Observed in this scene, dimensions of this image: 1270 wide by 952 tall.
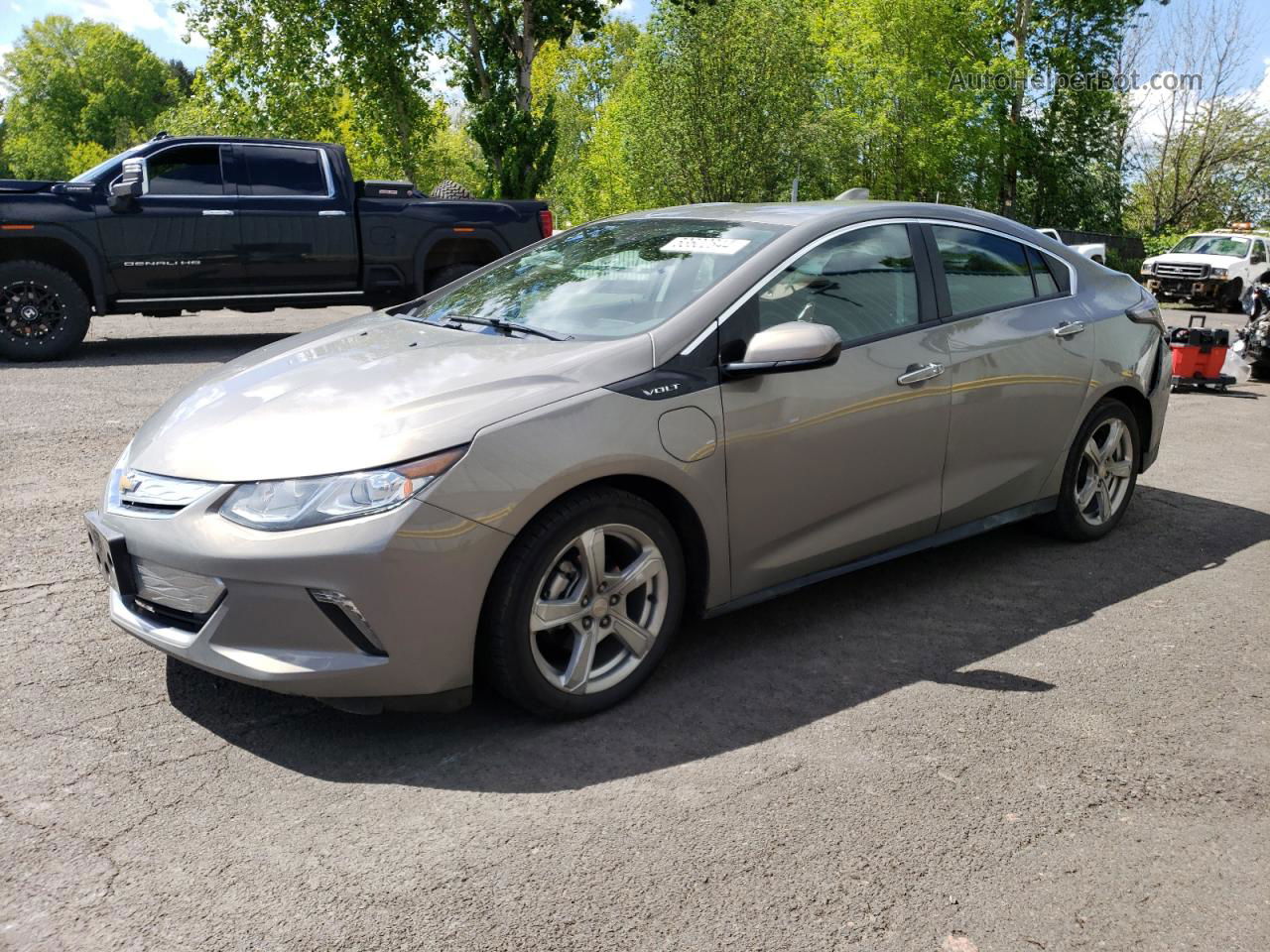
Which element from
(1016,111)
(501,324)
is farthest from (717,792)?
(1016,111)

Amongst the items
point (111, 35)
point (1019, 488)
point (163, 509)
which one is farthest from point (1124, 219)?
point (111, 35)

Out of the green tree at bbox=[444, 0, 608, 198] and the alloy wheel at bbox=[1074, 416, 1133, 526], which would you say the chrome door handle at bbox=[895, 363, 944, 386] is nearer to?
the alloy wheel at bbox=[1074, 416, 1133, 526]

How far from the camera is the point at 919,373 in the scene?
14.3 feet

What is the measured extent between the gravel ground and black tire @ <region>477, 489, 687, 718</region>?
103 mm

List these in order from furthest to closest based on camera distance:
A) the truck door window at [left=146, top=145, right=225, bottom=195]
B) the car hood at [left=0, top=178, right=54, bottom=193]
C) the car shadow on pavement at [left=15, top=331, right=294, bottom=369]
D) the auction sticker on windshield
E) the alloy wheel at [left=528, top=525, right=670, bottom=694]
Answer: the truck door window at [left=146, top=145, right=225, bottom=195]
the car shadow on pavement at [left=15, top=331, right=294, bottom=369]
the car hood at [left=0, top=178, right=54, bottom=193]
the auction sticker on windshield
the alloy wheel at [left=528, top=525, right=670, bottom=694]

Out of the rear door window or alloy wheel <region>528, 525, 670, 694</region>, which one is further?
the rear door window

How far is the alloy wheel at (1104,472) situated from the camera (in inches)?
211

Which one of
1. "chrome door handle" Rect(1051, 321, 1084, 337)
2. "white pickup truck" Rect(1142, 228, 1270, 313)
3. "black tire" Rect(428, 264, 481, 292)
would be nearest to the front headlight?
"chrome door handle" Rect(1051, 321, 1084, 337)

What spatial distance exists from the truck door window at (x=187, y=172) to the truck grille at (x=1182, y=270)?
68.1 ft

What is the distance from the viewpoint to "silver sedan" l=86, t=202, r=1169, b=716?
Answer: 316cm

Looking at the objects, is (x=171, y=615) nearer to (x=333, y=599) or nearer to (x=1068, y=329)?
(x=333, y=599)

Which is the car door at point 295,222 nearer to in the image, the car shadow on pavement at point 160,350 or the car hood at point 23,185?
the car shadow on pavement at point 160,350

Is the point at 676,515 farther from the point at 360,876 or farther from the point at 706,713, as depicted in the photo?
the point at 360,876

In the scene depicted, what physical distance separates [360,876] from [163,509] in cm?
126
